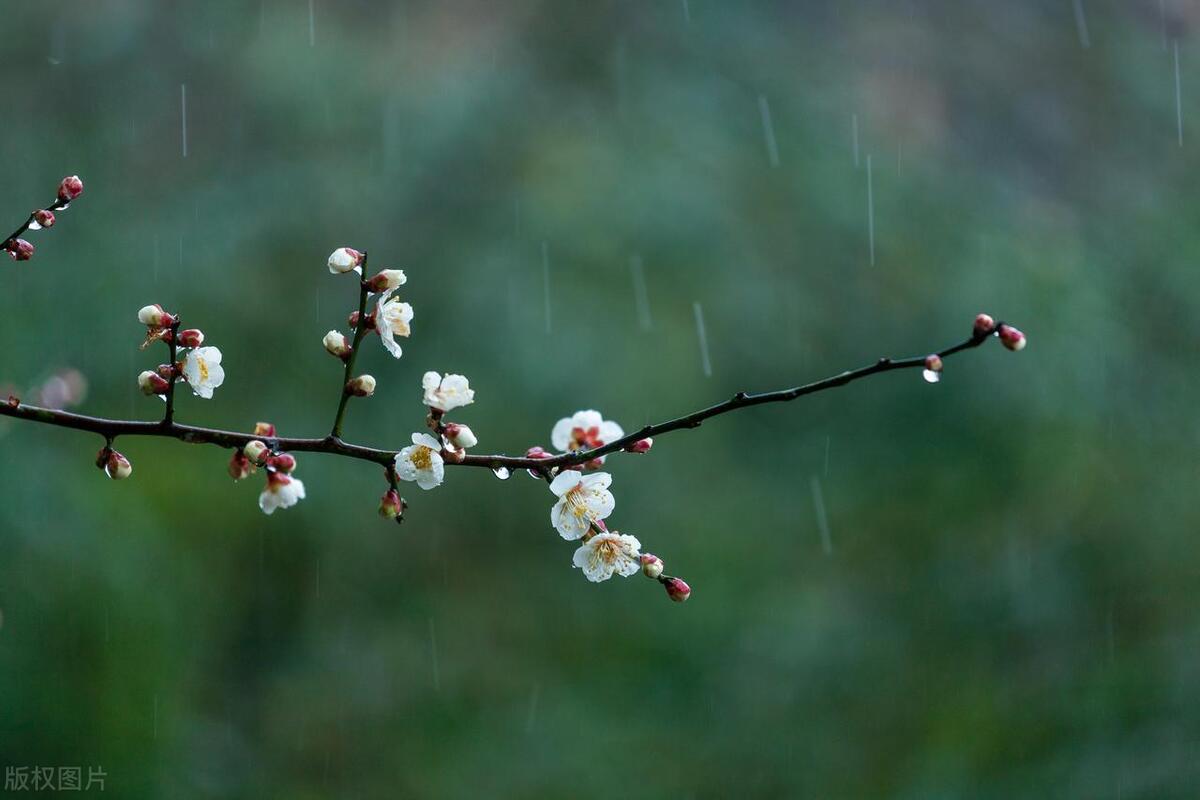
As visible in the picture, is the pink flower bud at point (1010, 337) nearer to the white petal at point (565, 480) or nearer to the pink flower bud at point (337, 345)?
the white petal at point (565, 480)

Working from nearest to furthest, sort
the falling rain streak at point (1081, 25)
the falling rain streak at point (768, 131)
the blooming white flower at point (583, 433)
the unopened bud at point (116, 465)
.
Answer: the unopened bud at point (116, 465) < the blooming white flower at point (583, 433) < the falling rain streak at point (768, 131) < the falling rain streak at point (1081, 25)

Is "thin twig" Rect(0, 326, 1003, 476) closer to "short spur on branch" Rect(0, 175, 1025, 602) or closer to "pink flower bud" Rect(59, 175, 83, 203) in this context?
"short spur on branch" Rect(0, 175, 1025, 602)

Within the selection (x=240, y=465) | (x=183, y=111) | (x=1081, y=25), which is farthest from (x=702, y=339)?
(x=240, y=465)

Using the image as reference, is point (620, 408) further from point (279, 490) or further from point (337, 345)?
point (279, 490)

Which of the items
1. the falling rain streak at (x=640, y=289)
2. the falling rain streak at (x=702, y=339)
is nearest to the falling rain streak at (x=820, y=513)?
the falling rain streak at (x=702, y=339)

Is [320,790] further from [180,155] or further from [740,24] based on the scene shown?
[740,24]

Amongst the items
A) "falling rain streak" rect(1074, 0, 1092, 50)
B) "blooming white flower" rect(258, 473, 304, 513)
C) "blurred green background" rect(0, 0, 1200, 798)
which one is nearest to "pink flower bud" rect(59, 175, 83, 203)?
"blooming white flower" rect(258, 473, 304, 513)

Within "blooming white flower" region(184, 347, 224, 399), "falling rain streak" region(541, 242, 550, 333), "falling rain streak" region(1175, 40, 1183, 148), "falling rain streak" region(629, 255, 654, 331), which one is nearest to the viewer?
"blooming white flower" region(184, 347, 224, 399)
